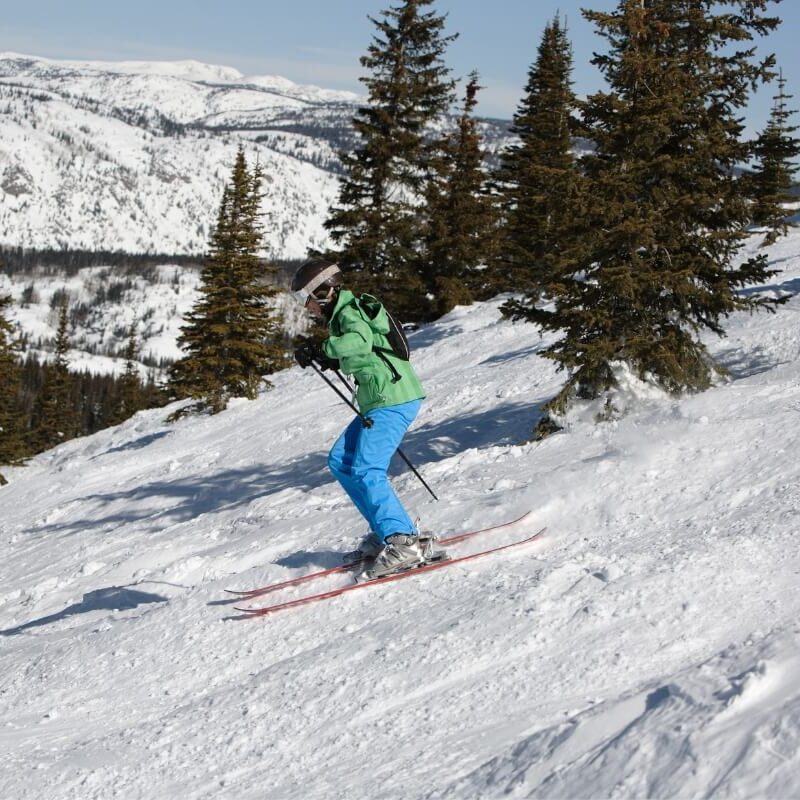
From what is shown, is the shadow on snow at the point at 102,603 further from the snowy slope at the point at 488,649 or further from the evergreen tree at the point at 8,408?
the evergreen tree at the point at 8,408

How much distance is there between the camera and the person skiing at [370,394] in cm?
602

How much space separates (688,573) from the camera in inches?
197

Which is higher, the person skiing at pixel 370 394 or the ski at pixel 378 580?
the person skiing at pixel 370 394

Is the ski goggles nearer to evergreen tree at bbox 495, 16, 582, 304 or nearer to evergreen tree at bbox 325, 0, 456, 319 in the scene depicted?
evergreen tree at bbox 495, 16, 582, 304

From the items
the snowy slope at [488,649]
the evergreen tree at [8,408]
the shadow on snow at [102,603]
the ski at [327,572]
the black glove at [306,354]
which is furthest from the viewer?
the evergreen tree at [8,408]

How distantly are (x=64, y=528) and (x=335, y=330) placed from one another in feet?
33.4

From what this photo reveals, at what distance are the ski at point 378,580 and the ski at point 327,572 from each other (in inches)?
8.0

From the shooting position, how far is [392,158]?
28.5 metres

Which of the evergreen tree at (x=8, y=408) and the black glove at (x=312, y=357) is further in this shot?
the evergreen tree at (x=8, y=408)

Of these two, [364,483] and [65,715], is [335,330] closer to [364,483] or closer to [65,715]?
[364,483]

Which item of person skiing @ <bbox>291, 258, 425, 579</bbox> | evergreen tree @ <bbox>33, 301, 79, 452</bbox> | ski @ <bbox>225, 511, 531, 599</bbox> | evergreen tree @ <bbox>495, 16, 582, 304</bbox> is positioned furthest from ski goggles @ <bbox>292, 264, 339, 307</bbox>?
evergreen tree @ <bbox>33, 301, 79, 452</bbox>

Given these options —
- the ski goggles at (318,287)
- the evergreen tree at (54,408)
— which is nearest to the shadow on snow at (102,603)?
the ski goggles at (318,287)

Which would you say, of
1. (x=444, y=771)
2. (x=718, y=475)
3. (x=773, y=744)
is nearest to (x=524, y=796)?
(x=444, y=771)

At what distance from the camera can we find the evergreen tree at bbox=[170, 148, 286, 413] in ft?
94.9
